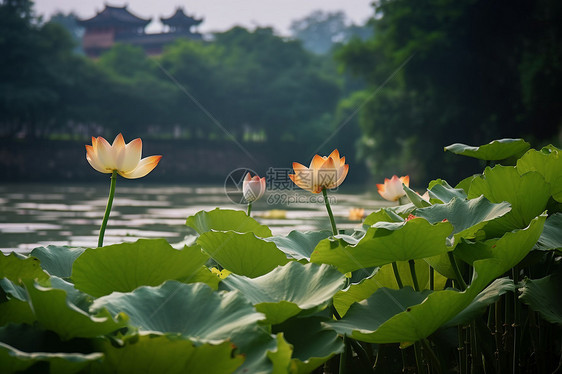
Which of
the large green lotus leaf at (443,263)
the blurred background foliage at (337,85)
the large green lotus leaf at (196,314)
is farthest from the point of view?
the blurred background foliage at (337,85)

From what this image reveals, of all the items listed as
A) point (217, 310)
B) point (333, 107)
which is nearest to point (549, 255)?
point (217, 310)

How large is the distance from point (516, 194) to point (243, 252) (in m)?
0.53

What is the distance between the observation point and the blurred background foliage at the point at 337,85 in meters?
15.1

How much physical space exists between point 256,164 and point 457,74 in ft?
37.5

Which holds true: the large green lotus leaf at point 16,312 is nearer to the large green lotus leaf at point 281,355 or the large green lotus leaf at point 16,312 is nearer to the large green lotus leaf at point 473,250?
the large green lotus leaf at point 281,355

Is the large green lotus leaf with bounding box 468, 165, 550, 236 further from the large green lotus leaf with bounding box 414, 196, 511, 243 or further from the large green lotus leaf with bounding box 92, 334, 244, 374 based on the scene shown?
the large green lotus leaf with bounding box 92, 334, 244, 374

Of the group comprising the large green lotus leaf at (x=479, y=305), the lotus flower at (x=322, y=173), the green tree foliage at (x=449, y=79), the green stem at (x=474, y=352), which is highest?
the green tree foliage at (x=449, y=79)

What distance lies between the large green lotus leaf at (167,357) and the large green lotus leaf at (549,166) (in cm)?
86

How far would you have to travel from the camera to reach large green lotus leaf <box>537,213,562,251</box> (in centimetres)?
102

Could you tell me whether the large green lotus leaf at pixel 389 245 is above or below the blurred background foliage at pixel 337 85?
below

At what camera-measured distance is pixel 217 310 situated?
29.7 inches

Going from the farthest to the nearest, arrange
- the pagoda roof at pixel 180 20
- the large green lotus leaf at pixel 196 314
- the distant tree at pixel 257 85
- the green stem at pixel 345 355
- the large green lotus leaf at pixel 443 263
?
1. the pagoda roof at pixel 180 20
2. the distant tree at pixel 257 85
3. the large green lotus leaf at pixel 443 263
4. the green stem at pixel 345 355
5. the large green lotus leaf at pixel 196 314

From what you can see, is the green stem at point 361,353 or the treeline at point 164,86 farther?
the treeline at point 164,86

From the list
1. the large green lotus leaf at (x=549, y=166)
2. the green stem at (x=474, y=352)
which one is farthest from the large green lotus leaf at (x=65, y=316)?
the large green lotus leaf at (x=549, y=166)
